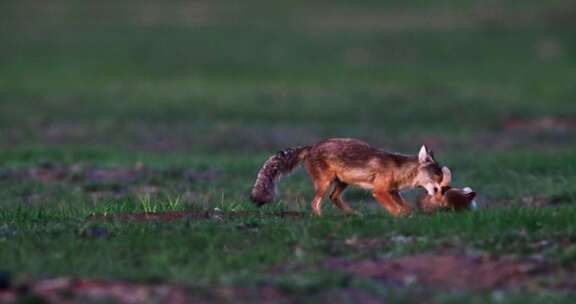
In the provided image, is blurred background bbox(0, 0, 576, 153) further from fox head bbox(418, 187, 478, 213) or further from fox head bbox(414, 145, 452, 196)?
fox head bbox(418, 187, 478, 213)

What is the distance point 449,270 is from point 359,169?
11.6 feet

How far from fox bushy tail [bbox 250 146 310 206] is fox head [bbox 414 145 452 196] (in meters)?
1.24

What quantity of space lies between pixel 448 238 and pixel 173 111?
777 inches

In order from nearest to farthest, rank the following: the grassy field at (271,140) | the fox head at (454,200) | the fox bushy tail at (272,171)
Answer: the grassy field at (271,140), the fox bushy tail at (272,171), the fox head at (454,200)

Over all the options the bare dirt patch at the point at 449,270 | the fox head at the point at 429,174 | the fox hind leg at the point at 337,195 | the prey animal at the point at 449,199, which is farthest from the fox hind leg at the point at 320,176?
the bare dirt patch at the point at 449,270

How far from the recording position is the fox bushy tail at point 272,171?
42.8ft

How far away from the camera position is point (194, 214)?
12.6m

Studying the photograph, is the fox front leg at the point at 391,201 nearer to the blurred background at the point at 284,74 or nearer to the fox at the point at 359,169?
the fox at the point at 359,169

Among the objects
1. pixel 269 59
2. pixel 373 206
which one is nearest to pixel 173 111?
pixel 269 59

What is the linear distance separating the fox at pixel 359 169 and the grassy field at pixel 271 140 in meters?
0.55

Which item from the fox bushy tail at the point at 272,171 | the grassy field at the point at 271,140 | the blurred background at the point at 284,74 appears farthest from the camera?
the blurred background at the point at 284,74

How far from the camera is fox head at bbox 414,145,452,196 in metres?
13.6

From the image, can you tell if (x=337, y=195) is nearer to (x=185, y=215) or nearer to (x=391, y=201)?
(x=391, y=201)

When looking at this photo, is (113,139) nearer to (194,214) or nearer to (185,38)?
(194,214)
